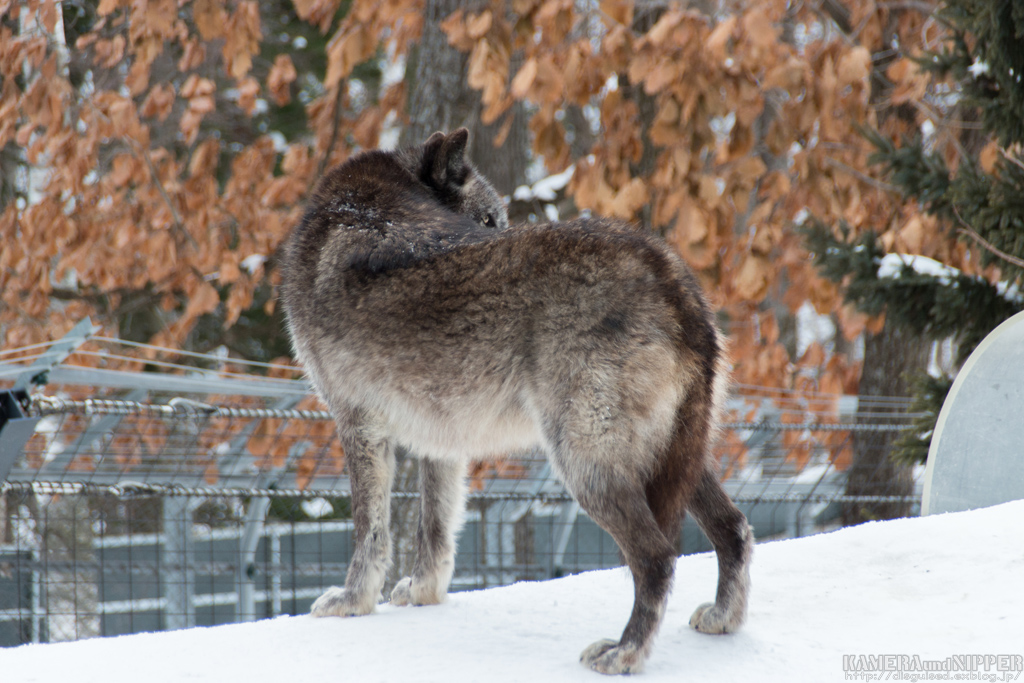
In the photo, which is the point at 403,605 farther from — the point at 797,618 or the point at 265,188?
the point at 265,188

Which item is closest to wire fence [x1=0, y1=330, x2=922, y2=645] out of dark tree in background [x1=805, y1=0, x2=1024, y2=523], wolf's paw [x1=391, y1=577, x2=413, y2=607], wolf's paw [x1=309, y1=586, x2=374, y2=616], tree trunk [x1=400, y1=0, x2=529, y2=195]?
dark tree in background [x1=805, y1=0, x2=1024, y2=523]

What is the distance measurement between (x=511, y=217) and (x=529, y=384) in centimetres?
427

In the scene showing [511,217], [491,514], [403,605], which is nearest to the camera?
[403,605]

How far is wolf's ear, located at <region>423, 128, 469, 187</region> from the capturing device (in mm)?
3621

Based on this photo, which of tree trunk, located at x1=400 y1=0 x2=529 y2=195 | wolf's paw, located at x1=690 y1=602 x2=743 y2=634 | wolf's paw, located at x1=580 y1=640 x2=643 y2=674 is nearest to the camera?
wolf's paw, located at x1=580 y1=640 x2=643 y2=674

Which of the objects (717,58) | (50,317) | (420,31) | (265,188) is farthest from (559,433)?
(50,317)

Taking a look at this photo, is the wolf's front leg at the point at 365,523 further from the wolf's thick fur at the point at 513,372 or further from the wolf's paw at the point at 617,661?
the wolf's paw at the point at 617,661

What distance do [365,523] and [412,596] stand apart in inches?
15.3

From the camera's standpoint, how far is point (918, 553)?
3402mm

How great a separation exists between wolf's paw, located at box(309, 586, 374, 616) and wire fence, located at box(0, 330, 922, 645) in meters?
1.12

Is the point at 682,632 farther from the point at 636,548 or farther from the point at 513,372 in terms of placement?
the point at 513,372

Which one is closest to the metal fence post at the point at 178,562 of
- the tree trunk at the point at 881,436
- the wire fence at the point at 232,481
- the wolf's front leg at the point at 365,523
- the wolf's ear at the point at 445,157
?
the wire fence at the point at 232,481

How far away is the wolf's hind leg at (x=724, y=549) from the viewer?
2936 millimetres

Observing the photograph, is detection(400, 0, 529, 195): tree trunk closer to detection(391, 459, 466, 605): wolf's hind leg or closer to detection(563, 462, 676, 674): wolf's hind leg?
detection(391, 459, 466, 605): wolf's hind leg
